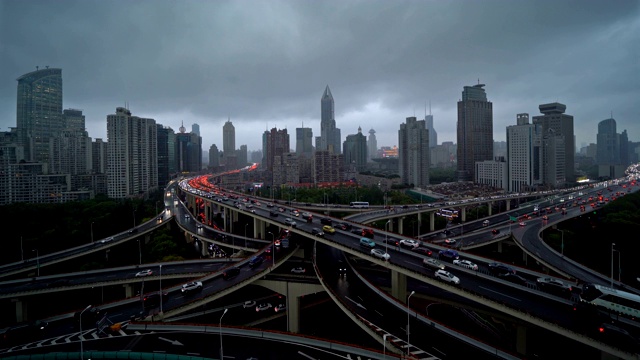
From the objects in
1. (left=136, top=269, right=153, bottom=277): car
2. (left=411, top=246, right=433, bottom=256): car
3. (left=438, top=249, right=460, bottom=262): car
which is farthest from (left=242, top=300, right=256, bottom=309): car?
(left=438, top=249, right=460, bottom=262): car

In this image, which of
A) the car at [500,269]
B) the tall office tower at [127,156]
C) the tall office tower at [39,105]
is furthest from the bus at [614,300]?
the tall office tower at [39,105]

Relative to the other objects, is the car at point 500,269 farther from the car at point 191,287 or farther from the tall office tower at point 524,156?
the tall office tower at point 524,156

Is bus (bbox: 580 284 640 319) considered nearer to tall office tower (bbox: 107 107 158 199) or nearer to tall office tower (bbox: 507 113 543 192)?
tall office tower (bbox: 107 107 158 199)

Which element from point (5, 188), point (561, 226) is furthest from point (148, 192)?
point (561, 226)

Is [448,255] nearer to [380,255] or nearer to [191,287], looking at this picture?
[380,255]

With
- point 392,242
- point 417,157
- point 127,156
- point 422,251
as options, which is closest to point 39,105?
point 127,156

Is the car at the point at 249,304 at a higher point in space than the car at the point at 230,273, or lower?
lower

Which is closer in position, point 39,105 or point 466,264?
point 466,264

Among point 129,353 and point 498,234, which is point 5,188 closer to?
point 129,353
